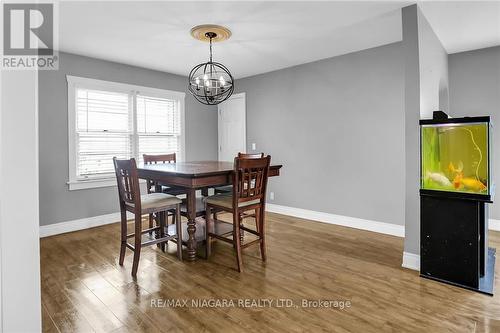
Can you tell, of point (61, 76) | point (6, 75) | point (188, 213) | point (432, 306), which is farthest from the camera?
point (61, 76)

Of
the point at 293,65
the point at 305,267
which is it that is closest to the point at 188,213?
the point at 305,267

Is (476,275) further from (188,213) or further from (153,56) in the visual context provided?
(153,56)

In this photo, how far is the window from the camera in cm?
404

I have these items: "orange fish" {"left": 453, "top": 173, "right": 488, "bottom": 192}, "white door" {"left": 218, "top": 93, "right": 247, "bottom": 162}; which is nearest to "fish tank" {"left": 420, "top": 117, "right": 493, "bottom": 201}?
"orange fish" {"left": 453, "top": 173, "right": 488, "bottom": 192}

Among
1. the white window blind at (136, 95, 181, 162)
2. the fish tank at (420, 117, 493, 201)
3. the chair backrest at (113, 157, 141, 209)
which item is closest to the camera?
the fish tank at (420, 117, 493, 201)

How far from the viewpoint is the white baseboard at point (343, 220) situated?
3.73 metres

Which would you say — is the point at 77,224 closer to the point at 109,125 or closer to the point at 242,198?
the point at 109,125

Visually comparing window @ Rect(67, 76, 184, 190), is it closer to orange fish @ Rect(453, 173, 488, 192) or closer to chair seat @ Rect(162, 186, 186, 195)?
chair seat @ Rect(162, 186, 186, 195)

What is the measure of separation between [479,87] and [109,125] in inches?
205

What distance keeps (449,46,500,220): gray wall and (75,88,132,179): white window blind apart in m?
4.81

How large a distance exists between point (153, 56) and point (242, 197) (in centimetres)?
267

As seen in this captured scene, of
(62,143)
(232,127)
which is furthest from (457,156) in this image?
(62,143)

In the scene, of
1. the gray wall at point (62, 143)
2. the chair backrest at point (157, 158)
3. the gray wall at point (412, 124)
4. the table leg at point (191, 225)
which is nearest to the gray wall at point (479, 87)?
the gray wall at point (412, 124)

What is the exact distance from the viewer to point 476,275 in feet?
7.52
